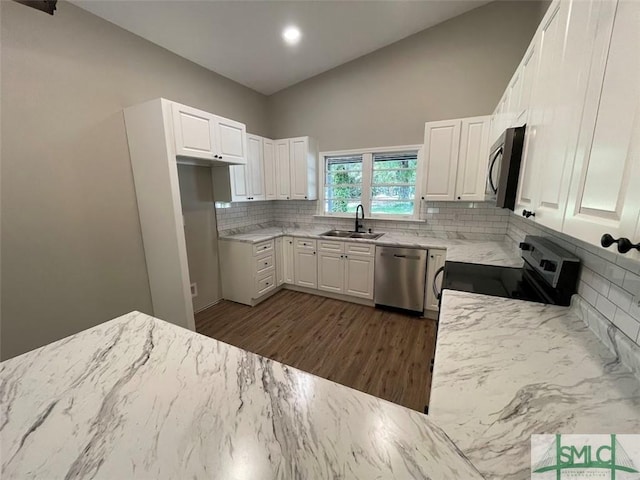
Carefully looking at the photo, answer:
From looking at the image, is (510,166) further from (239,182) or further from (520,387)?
(239,182)

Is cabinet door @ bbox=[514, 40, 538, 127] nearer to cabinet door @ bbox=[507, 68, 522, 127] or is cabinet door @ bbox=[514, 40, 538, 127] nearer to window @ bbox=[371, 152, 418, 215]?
cabinet door @ bbox=[507, 68, 522, 127]

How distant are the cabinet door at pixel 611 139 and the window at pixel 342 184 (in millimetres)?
2930

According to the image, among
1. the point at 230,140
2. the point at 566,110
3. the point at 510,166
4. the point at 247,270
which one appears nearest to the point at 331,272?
the point at 247,270

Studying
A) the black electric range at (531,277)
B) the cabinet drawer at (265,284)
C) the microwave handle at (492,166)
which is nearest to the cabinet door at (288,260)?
the cabinet drawer at (265,284)

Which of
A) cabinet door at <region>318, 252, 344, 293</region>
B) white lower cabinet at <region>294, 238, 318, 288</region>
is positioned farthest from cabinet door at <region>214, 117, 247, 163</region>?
cabinet door at <region>318, 252, 344, 293</region>

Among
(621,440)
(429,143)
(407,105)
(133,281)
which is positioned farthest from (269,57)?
(621,440)

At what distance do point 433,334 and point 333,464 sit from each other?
8.10ft

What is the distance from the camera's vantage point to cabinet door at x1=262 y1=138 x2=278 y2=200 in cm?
372

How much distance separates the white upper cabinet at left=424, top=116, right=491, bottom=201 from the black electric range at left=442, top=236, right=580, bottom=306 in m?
1.12

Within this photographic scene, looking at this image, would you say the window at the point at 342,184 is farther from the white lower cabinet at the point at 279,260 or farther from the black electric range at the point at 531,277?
the black electric range at the point at 531,277

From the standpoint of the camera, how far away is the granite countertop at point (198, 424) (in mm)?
507

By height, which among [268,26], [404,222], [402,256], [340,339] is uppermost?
[268,26]

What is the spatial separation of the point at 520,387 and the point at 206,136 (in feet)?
9.35

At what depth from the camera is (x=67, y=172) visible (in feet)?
6.49
